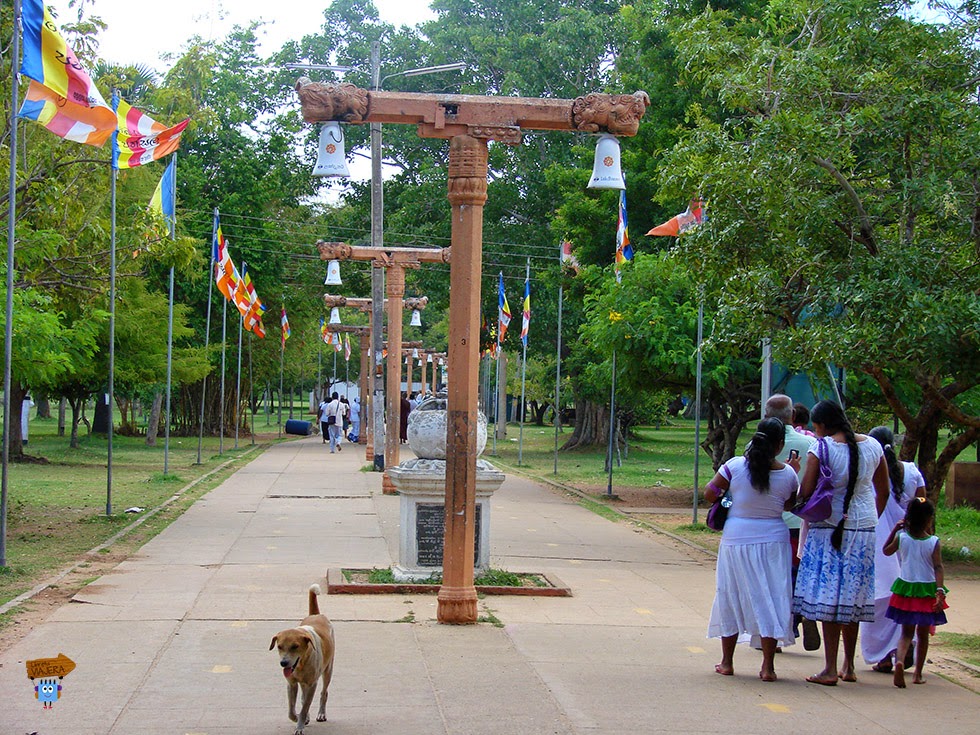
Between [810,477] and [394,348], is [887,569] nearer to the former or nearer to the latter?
[810,477]

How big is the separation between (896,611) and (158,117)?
619 inches

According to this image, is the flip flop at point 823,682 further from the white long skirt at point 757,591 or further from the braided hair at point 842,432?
the braided hair at point 842,432

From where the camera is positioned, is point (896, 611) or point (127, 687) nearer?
point (127, 687)

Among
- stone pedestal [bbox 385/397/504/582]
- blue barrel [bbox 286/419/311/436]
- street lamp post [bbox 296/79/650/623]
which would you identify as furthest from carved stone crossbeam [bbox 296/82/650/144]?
blue barrel [bbox 286/419/311/436]

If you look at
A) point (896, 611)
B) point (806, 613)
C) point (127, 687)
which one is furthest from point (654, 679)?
point (127, 687)

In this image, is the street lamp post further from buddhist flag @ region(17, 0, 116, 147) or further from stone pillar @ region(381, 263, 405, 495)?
stone pillar @ region(381, 263, 405, 495)

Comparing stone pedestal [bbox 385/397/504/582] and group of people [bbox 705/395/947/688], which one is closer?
group of people [bbox 705/395/947/688]

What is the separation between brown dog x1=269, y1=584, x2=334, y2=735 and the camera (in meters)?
6.00

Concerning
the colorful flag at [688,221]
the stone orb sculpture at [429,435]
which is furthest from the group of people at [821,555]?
the colorful flag at [688,221]

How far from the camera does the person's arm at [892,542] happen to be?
791 centimetres

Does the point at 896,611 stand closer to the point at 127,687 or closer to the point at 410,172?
the point at 127,687

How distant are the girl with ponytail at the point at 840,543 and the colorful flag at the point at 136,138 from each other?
9824 mm

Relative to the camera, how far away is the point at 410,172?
4572cm

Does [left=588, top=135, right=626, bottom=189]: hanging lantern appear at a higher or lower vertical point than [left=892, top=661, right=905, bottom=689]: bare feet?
higher
